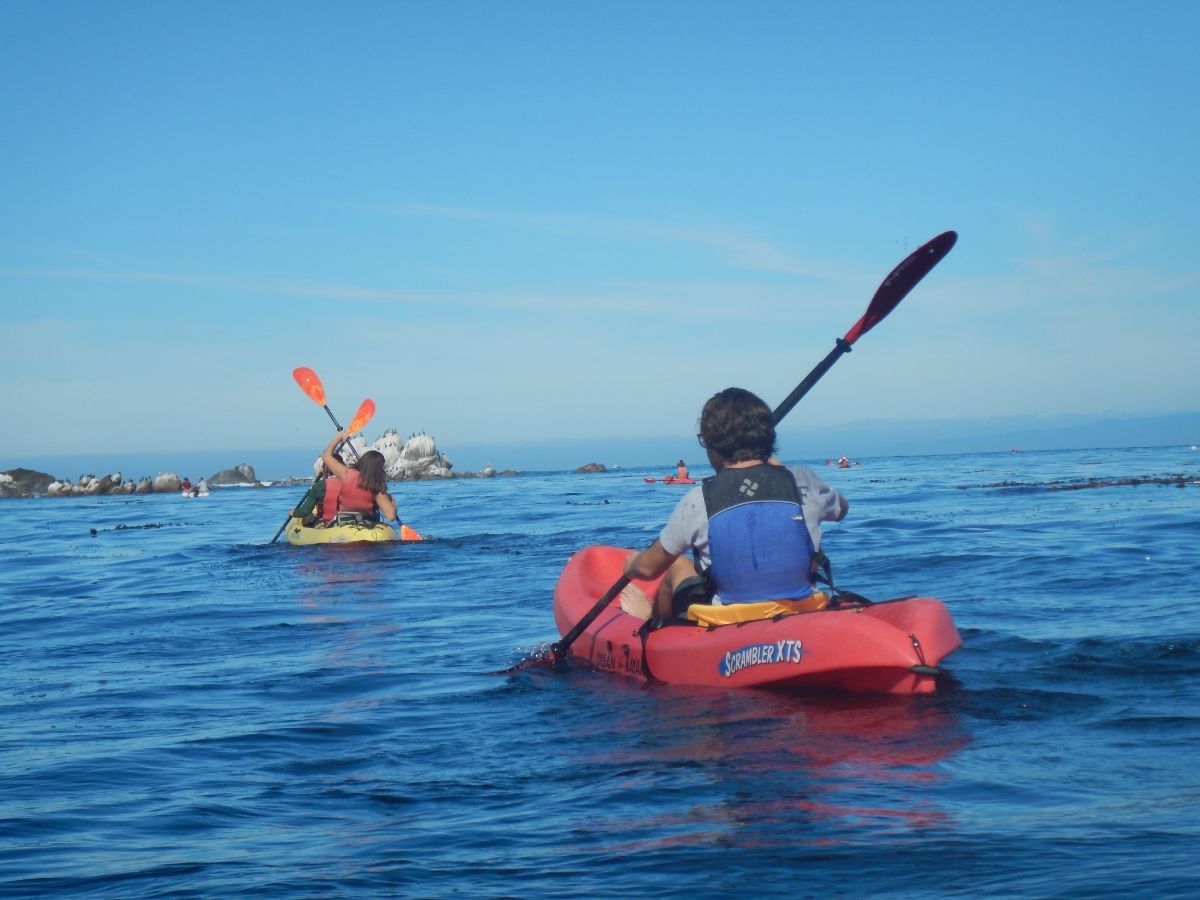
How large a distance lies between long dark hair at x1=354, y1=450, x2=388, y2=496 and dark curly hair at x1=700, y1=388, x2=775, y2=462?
408 inches

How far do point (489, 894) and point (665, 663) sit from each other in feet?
10.5

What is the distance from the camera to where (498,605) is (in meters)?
10.8

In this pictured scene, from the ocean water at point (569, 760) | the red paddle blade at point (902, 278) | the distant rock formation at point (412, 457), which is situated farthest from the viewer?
the distant rock formation at point (412, 457)

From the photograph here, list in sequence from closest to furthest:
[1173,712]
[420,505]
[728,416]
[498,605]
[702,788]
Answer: [702,788], [1173,712], [728,416], [498,605], [420,505]

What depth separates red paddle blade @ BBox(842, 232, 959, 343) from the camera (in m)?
8.30

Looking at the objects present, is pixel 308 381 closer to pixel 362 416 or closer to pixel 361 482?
pixel 362 416

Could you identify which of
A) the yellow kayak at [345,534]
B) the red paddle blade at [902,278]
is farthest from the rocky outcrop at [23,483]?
the red paddle blade at [902,278]

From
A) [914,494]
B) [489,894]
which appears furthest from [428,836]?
[914,494]

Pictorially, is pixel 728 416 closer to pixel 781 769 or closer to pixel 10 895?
pixel 781 769

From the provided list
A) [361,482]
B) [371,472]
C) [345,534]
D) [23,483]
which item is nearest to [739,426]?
[371,472]

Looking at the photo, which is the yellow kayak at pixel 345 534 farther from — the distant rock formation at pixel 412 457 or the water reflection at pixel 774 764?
the distant rock formation at pixel 412 457

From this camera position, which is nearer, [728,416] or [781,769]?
[781,769]

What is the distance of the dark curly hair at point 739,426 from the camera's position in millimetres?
5879

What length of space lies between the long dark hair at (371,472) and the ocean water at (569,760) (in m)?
4.95
